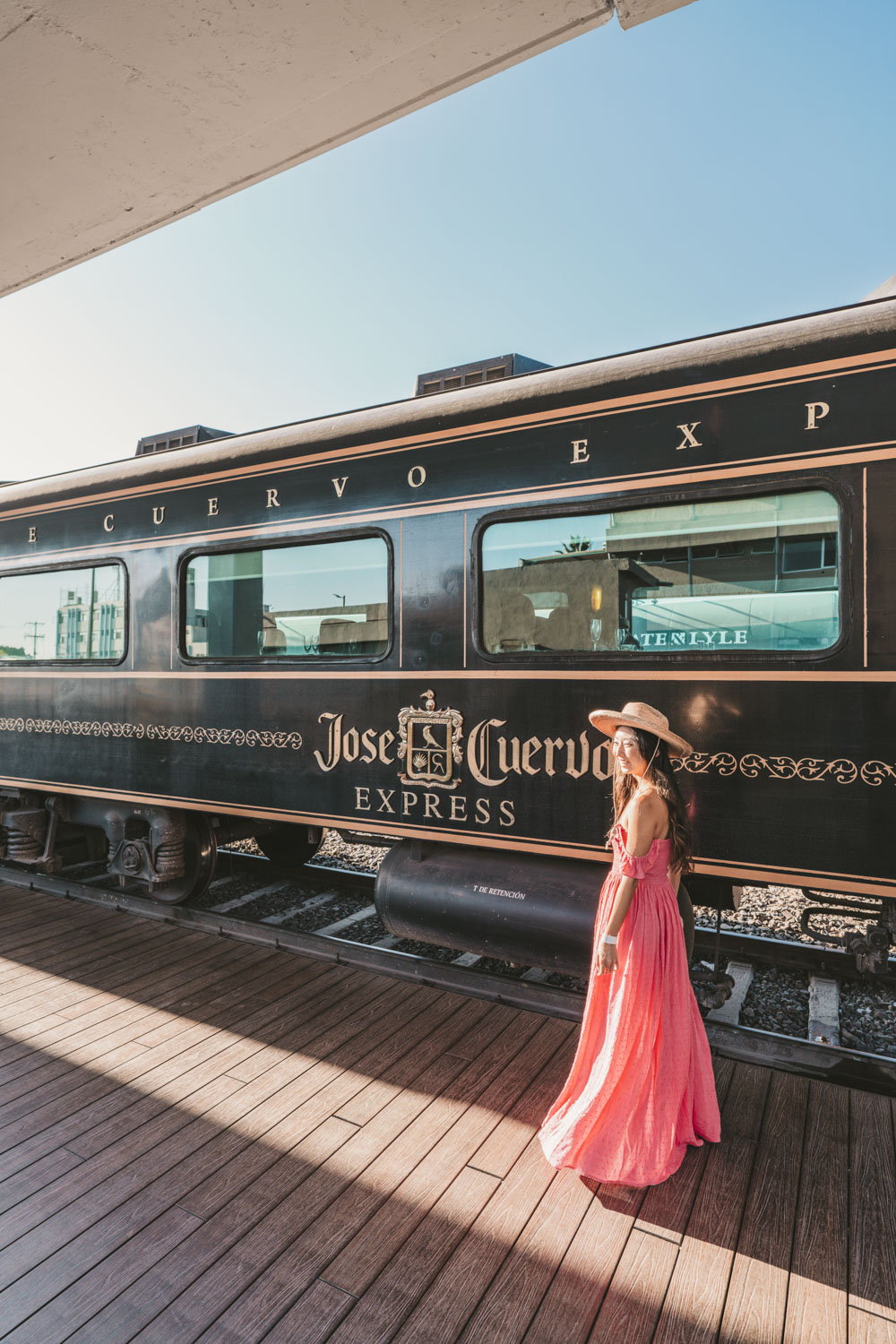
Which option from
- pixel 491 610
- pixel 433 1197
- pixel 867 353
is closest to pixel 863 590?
pixel 867 353

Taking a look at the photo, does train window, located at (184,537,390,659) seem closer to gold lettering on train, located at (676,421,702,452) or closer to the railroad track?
gold lettering on train, located at (676,421,702,452)

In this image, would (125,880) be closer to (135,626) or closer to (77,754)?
(77,754)

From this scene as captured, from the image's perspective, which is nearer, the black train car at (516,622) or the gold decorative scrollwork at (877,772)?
the gold decorative scrollwork at (877,772)

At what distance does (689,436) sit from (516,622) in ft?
3.81

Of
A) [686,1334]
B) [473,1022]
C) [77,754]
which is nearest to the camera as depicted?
[686,1334]

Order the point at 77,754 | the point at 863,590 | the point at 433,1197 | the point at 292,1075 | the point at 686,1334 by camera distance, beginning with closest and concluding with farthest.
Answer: the point at 686,1334
the point at 433,1197
the point at 863,590
the point at 292,1075
the point at 77,754

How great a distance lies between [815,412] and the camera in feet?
10.2

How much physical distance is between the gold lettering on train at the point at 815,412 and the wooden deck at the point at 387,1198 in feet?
9.08

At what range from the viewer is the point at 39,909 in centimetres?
560

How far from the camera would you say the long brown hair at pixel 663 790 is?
109 inches

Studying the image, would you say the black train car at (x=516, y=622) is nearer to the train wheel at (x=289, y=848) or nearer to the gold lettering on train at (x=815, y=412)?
the gold lettering on train at (x=815, y=412)

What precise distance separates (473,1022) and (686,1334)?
5.96 feet

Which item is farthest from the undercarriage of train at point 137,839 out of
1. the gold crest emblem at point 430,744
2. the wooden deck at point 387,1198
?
the gold crest emblem at point 430,744

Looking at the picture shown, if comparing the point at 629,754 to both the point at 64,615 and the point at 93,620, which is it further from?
the point at 64,615
